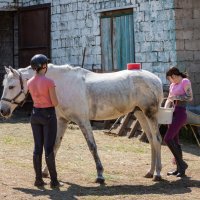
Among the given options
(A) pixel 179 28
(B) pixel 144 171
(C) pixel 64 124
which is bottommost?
(B) pixel 144 171

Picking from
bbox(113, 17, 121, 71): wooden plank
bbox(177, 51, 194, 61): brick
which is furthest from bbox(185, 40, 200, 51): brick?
bbox(113, 17, 121, 71): wooden plank

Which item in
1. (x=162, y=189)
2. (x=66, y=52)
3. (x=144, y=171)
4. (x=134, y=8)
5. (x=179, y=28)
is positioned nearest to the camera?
(x=162, y=189)

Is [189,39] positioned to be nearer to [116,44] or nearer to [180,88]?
[116,44]

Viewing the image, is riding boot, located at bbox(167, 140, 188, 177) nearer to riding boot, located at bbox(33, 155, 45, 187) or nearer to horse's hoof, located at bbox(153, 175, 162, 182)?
horse's hoof, located at bbox(153, 175, 162, 182)

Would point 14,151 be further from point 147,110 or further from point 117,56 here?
point 117,56

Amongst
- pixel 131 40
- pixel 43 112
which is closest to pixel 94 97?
pixel 43 112

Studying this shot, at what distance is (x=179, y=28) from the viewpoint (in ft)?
45.6

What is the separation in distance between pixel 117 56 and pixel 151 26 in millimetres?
1689

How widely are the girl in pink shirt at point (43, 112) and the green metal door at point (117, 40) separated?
25.7 ft

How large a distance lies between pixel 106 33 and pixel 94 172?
747 centimetres

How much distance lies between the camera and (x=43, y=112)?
765 centimetres

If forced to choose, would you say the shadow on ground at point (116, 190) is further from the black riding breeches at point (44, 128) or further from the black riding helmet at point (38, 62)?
the black riding helmet at point (38, 62)

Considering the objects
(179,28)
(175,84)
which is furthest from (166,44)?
(175,84)

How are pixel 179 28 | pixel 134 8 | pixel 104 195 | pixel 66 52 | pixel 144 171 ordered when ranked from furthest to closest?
pixel 66 52, pixel 134 8, pixel 179 28, pixel 144 171, pixel 104 195
